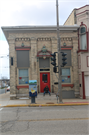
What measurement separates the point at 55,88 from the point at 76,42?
5.42 m

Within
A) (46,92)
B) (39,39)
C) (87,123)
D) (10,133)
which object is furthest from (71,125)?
(39,39)

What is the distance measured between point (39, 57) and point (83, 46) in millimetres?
4847

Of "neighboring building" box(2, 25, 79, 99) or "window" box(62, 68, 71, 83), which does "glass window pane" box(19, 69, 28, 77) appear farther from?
"window" box(62, 68, 71, 83)

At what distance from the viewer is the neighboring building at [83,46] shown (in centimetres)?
1535

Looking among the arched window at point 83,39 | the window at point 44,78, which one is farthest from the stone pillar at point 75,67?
the window at point 44,78

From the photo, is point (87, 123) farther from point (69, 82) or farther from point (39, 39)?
point (39, 39)

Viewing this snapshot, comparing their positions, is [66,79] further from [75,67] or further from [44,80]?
[44,80]

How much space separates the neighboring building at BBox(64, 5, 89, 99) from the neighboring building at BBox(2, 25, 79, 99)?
1.75 ft

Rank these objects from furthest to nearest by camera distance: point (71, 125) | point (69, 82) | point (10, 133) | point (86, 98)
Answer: point (69, 82), point (86, 98), point (71, 125), point (10, 133)

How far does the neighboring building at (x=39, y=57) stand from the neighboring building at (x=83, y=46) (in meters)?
0.53

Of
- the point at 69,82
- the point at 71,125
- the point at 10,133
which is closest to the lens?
the point at 10,133

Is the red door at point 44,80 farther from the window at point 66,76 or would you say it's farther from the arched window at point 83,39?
the arched window at point 83,39

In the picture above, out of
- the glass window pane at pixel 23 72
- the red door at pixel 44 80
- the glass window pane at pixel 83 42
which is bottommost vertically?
the red door at pixel 44 80

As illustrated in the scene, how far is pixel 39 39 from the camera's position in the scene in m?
16.1
